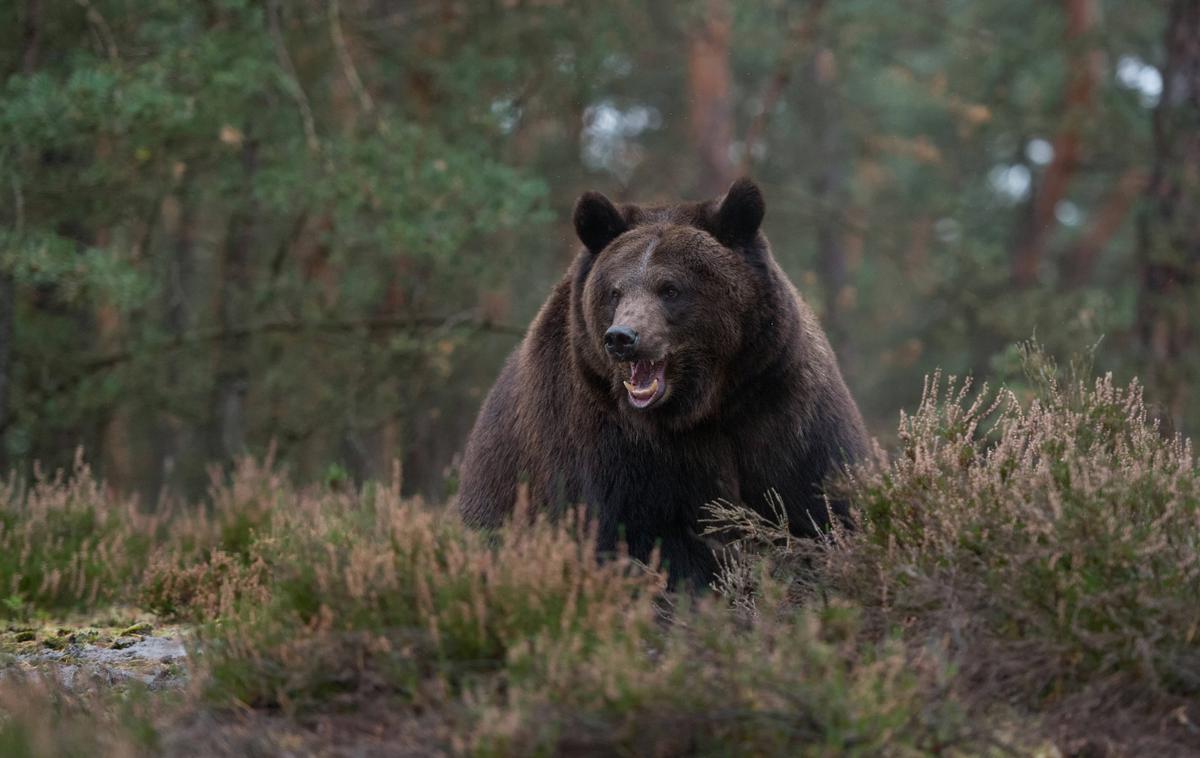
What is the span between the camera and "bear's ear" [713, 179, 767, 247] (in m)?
6.77

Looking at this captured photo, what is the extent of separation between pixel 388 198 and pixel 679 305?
6105 millimetres

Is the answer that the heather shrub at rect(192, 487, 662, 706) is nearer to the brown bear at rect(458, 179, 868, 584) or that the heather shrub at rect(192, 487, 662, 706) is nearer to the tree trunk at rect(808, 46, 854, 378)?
the brown bear at rect(458, 179, 868, 584)

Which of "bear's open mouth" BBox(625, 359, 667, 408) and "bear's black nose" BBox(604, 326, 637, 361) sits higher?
"bear's black nose" BBox(604, 326, 637, 361)

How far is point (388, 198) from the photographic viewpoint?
12.2 meters

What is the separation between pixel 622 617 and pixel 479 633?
1.81 ft

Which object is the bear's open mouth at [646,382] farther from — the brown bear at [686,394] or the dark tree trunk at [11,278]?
the dark tree trunk at [11,278]

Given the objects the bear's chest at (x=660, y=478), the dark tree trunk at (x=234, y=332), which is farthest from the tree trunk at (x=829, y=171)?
the bear's chest at (x=660, y=478)

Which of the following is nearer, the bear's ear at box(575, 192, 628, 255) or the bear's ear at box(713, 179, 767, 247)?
the bear's ear at box(713, 179, 767, 247)

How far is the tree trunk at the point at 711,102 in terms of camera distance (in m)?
20.1

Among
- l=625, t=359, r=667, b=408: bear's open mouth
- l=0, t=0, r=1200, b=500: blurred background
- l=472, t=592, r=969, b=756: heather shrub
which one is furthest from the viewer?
l=0, t=0, r=1200, b=500: blurred background

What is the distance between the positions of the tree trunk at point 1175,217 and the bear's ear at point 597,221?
10584 mm

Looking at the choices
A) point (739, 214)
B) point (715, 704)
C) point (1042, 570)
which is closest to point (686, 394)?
point (739, 214)

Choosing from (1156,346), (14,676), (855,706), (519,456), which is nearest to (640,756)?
(855,706)

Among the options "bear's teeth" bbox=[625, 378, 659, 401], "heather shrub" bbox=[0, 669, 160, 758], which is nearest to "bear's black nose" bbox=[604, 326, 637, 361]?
"bear's teeth" bbox=[625, 378, 659, 401]
